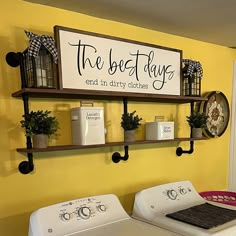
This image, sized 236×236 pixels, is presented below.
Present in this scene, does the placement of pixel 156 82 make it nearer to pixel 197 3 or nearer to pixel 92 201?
pixel 197 3

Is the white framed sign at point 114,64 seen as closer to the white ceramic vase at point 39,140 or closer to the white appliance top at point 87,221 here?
the white ceramic vase at point 39,140

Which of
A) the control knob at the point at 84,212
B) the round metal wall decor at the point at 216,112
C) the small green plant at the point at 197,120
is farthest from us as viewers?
the round metal wall decor at the point at 216,112

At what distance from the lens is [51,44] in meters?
1.30

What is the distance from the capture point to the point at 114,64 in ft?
5.32

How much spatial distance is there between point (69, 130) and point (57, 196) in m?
0.39

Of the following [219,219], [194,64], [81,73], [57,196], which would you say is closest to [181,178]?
[219,219]

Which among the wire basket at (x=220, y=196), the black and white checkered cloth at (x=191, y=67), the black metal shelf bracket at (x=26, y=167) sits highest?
the black and white checkered cloth at (x=191, y=67)

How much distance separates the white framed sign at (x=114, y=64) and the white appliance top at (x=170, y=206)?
0.65 metres

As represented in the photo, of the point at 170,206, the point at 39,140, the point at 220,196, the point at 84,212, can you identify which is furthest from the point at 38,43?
the point at 220,196

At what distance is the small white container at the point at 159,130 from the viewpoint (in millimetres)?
1793

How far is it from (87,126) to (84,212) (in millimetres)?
452

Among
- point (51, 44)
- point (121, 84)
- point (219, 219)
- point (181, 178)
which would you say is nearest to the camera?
point (51, 44)

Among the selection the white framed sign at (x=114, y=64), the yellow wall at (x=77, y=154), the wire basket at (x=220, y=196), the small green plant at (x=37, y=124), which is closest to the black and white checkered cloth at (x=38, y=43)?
the white framed sign at (x=114, y=64)

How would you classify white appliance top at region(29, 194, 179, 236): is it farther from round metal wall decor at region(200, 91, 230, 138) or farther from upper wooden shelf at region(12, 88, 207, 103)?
round metal wall decor at region(200, 91, 230, 138)
